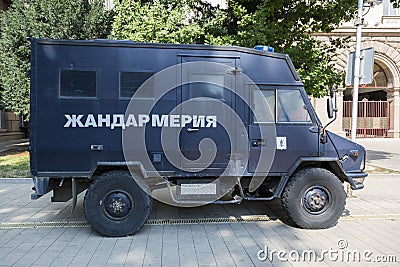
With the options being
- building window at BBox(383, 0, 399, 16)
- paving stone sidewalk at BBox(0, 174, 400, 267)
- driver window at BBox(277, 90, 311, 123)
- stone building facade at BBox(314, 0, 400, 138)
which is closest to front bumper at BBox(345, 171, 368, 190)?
paving stone sidewalk at BBox(0, 174, 400, 267)

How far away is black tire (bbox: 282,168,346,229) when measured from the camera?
17.6 feet

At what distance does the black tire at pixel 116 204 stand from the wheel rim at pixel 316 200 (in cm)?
258

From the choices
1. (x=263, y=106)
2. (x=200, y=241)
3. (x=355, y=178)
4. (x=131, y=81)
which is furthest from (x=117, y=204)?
(x=355, y=178)

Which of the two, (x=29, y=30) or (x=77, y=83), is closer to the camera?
(x=77, y=83)

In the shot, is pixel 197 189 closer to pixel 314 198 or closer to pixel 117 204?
pixel 117 204

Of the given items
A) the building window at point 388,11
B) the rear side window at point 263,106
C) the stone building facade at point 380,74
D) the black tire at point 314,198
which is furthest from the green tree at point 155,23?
the building window at point 388,11

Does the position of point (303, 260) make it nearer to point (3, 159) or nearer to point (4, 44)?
point (3, 159)

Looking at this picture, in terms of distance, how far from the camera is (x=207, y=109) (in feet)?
17.0

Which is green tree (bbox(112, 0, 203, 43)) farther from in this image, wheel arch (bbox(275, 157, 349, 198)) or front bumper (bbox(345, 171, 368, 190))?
front bumper (bbox(345, 171, 368, 190))

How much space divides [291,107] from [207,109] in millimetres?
1422

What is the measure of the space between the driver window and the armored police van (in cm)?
2

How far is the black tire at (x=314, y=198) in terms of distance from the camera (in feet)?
17.6

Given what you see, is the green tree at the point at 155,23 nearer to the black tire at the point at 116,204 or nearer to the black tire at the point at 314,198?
the black tire at the point at 116,204

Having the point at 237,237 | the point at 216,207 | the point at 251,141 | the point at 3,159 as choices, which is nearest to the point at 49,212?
the point at 216,207
